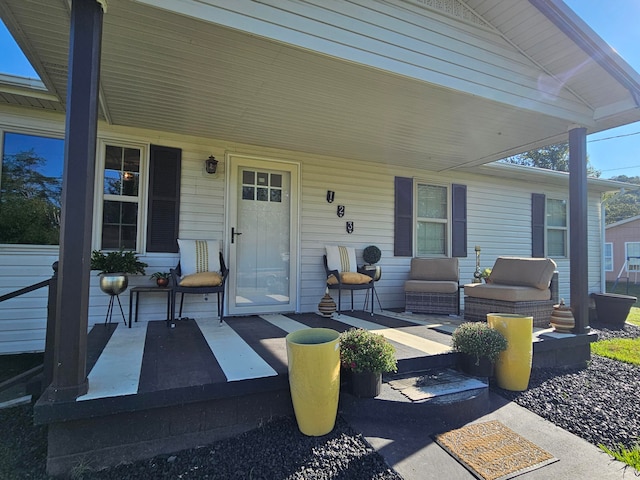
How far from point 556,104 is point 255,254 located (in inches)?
150

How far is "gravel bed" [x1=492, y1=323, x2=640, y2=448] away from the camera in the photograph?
7.36 ft

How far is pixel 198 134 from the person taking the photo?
4.34 metres

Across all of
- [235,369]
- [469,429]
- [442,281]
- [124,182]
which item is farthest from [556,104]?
[124,182]

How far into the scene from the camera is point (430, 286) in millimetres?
4984

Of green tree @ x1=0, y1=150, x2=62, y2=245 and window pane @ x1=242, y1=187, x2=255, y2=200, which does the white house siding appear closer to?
green tree @ x1=0, y1=150, x2=62, y2=245

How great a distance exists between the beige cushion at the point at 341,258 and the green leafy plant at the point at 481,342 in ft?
7.50

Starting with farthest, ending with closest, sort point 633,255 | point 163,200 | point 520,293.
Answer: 1. point 633,255
2. point 163,200
3. point 520,293

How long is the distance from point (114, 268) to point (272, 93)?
7.74 ft


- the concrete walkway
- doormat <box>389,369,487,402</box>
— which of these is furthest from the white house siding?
the concrete walkway

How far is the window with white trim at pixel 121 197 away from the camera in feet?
13.2

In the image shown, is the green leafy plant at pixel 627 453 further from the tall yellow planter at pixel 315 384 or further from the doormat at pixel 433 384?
the tall yellow planter at pixel 315 384

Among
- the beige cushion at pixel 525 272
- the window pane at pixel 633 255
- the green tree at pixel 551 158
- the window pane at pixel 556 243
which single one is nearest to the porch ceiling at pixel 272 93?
the beige cushion at pixel 525 272

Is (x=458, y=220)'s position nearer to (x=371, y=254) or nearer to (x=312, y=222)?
(x=371, y=254)

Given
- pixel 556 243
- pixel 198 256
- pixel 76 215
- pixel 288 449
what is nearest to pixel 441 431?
pixel 288 449
